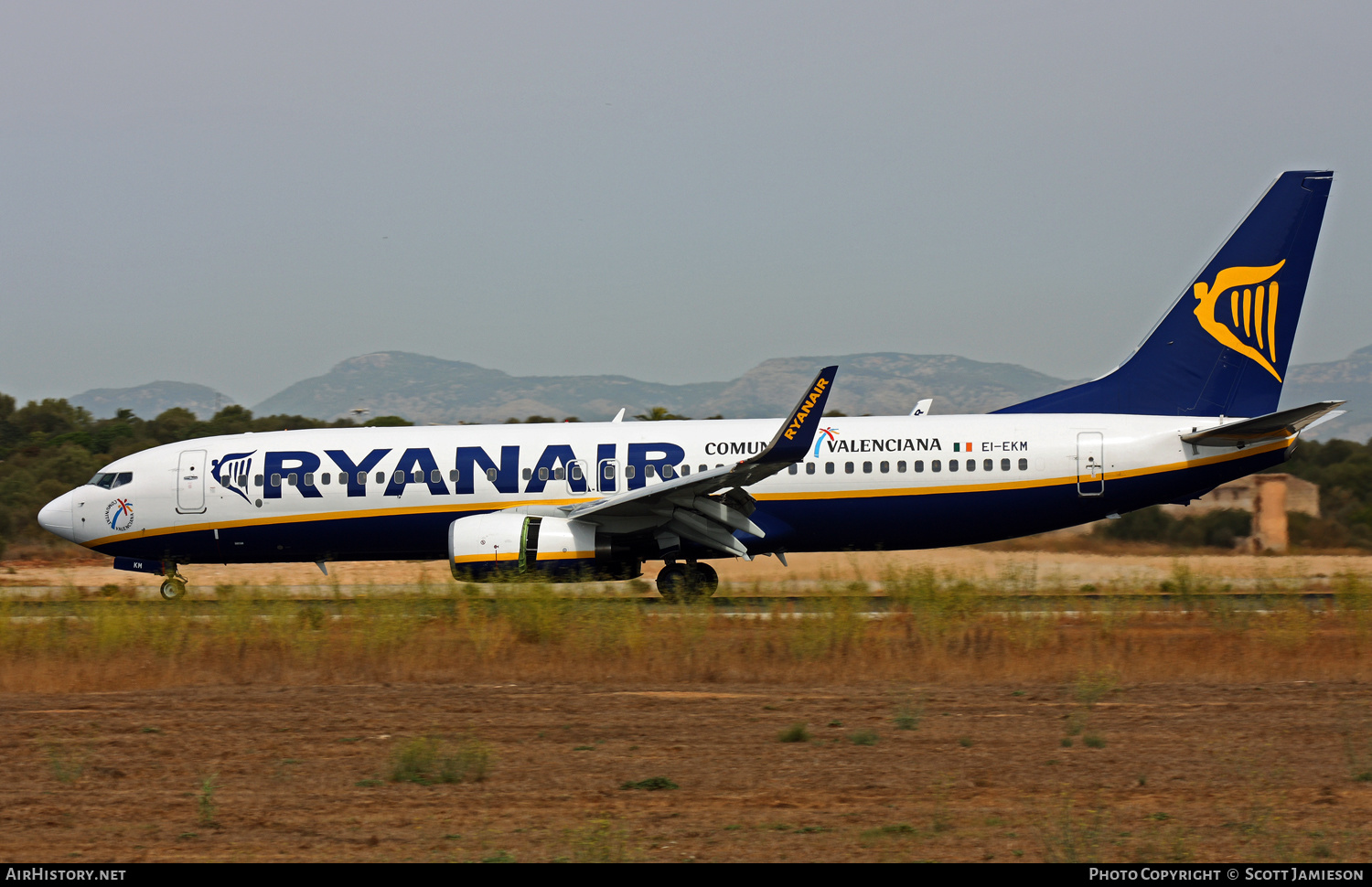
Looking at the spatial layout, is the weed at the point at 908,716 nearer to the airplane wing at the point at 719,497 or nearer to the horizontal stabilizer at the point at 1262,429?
the airplane wing at the point at 719,497

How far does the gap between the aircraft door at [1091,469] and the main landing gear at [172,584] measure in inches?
559

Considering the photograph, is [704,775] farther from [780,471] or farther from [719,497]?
[780,471]

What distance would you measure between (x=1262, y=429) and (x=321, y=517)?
47.3 feet

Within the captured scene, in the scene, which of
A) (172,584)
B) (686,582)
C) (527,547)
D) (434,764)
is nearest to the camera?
(434,764)

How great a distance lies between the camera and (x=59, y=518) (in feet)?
64.7

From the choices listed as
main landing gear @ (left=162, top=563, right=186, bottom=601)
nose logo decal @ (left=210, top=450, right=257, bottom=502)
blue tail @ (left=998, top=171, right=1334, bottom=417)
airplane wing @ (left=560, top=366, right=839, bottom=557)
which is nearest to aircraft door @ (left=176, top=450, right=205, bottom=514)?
nose logo decal @ (left=210, top=450, right=257, bottom=502)

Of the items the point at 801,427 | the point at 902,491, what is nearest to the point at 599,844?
the point at 801,427

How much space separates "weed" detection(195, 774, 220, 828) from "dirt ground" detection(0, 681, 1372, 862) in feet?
0.08

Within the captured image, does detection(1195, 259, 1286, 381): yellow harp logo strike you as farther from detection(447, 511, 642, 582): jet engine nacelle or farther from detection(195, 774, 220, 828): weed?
detection(195, 774, 220, 828): weed

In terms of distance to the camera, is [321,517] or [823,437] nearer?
[823,437]

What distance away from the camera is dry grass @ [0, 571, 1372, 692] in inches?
474

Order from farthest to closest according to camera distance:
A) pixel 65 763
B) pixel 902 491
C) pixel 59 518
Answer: pixel 59 518, pixel 902 491, pixel 65 763

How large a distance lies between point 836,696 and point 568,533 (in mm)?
7093
